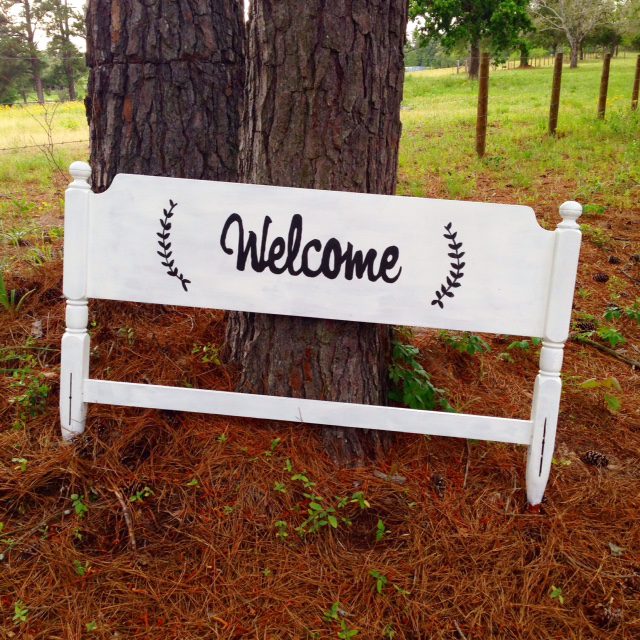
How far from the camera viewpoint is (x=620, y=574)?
79.4 inches

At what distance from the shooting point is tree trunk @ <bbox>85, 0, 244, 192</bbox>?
2785 mm

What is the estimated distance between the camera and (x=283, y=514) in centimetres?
212

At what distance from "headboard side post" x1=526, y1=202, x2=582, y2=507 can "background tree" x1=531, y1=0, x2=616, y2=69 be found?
1189 inches

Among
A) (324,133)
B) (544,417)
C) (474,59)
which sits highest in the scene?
(474,59)

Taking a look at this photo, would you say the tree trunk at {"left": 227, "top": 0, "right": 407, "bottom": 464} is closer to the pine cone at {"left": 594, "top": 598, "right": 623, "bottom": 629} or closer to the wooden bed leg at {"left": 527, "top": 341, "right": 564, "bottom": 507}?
the wooden bed leg at {"left": 527, "top": 341, "right": 564, "bottom": 507}

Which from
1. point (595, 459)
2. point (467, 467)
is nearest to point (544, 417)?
point (467, 467)

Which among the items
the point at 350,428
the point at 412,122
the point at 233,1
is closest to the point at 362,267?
the point at 350,428

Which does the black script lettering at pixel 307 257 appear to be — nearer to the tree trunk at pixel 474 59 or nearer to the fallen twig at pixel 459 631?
the fallen twig at pixel 459 631

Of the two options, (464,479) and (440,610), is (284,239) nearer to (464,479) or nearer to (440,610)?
(464,479)

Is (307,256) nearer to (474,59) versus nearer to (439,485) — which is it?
(439,485)

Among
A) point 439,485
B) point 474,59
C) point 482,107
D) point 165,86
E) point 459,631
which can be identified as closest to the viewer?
point 459,631

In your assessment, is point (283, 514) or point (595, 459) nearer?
point (283, 514)

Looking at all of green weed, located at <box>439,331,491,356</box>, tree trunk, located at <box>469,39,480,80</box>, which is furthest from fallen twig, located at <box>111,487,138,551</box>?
tree trunk, located at <box>469,39,480,80</box>

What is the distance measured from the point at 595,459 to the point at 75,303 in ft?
7.33
